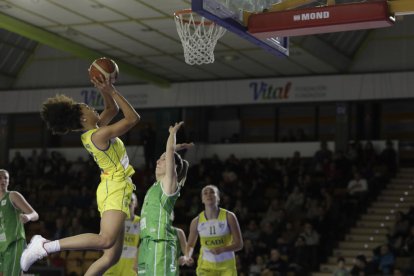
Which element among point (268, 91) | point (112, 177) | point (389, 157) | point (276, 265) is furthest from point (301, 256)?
point (112, 177)

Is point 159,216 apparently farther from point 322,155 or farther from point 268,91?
point 268,91

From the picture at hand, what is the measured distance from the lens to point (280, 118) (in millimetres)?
27125

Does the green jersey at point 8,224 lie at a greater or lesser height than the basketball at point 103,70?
lesser

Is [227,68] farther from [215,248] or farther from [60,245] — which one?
[60,245]

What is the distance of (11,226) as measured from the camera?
11.6m

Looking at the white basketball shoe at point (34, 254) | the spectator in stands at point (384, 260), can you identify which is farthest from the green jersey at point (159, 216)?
the spectator in stands at point (384, 260)

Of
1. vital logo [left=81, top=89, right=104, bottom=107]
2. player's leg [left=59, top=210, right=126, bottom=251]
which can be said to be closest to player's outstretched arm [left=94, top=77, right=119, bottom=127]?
player's leg [left=59, top=210, right=126, bottom=251]

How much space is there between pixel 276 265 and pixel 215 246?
643 cm

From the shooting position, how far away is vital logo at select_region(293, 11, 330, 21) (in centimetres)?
1010

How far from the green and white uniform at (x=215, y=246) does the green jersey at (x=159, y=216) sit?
2.37m

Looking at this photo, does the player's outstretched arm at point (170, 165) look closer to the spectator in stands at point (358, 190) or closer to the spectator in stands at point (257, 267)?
the spectator in stands at point (257, 267)

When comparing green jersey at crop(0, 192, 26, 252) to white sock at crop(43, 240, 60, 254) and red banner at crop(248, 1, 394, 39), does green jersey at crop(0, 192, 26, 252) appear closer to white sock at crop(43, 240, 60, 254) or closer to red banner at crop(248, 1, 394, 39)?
white sock at crop(43, 240, 60, 254)

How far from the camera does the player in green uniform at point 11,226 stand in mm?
11453

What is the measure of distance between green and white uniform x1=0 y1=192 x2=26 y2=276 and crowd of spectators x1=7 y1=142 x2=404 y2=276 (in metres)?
6.96
